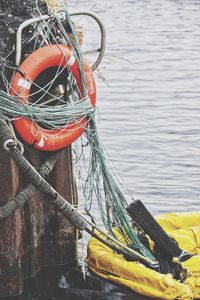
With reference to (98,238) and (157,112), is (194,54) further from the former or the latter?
(98,238)

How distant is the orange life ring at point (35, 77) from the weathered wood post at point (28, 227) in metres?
0.16

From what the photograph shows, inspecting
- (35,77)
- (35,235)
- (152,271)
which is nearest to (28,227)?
(35,235)

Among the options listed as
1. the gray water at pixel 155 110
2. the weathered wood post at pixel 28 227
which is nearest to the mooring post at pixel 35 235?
the weathered wood post at pixel 28 227

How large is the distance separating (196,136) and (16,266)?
6724 millimetres

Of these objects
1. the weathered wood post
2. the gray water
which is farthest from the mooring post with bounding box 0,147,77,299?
the gray water

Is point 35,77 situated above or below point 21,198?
above

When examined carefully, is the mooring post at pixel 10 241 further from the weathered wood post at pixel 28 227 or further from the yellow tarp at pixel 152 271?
the yellow tarp at pixel 152 271

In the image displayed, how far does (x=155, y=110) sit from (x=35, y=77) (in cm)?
823

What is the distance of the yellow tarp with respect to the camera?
22.4ft

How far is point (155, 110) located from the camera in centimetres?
1506

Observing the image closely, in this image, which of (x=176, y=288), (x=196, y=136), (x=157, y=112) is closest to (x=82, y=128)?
(x=176, y=288)

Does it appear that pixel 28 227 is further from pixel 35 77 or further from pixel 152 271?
pixel 35 77

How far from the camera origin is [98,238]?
7340mm

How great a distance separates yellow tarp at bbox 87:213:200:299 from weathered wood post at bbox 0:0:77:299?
0.29m
